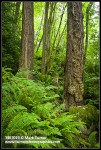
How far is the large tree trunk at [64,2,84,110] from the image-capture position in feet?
21.7

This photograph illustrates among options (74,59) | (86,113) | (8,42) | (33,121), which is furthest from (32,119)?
(8,42)

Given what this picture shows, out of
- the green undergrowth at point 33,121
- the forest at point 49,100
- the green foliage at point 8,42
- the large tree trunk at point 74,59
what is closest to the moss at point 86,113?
the forest at point 49,100

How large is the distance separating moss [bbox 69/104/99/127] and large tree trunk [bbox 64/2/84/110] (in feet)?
0.86

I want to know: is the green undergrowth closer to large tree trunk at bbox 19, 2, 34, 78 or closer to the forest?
the forest

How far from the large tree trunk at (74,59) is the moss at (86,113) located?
26cm

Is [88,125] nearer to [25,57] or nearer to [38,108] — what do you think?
[38,108]

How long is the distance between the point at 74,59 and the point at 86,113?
1.48 m

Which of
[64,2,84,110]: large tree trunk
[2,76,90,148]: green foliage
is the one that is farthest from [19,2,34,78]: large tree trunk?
[2,76,90,148]: green foliage

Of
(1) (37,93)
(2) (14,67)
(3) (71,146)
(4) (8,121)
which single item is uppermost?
(2) (14,67)

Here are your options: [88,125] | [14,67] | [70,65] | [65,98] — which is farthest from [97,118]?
[14,67]

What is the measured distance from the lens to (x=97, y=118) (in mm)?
6184

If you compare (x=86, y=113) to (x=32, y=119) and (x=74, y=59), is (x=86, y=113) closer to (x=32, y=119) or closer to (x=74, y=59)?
(x=74, y=59)

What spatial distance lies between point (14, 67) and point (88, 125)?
15.7 ft

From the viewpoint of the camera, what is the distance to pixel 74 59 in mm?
6648
